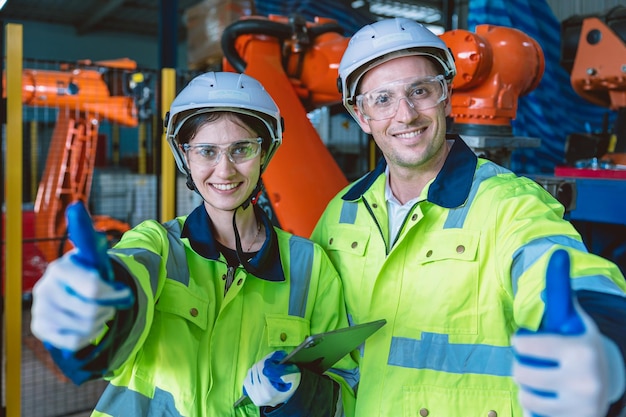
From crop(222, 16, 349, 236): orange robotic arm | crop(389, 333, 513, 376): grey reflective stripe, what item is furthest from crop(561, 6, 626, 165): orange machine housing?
crop(389, 333, 513, 376): grey reflective stripe

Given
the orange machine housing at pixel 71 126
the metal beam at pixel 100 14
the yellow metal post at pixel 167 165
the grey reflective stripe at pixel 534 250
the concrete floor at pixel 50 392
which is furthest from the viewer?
the metal beam at pixel 100 14

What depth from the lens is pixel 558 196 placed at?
264 cm

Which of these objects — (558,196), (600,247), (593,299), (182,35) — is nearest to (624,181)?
(558,196)

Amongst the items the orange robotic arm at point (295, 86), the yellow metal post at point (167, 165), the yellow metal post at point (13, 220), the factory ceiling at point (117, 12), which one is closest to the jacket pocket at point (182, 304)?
the orange robotic arm at point (295, 86)

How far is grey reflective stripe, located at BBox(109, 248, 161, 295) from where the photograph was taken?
1433 mm

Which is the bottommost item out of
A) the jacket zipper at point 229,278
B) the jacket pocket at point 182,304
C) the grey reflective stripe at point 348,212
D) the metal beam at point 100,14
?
the jacket pocket at point 182,304

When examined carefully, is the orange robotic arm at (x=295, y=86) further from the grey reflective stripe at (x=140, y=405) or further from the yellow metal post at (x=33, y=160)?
the yellow metal post at (x=33, y=160)

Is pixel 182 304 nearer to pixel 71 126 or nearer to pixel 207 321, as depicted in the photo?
pixel 207 321

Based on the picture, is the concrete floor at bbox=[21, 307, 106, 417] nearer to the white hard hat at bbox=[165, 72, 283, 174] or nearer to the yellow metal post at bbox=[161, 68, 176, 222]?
the yellow metal post at bbox=[161, 68, 176, 222]

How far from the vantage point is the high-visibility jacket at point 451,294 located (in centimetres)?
154

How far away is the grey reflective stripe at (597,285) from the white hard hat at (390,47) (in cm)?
90

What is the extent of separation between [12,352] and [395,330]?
8.72ft

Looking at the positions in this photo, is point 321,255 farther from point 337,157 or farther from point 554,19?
point 554,19

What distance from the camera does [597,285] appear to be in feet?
3.64
